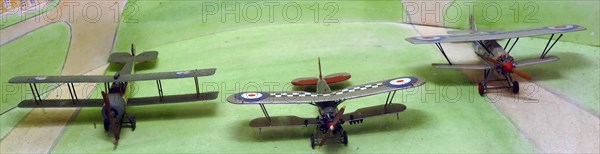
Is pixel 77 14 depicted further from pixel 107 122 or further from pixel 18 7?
pixel 107 122

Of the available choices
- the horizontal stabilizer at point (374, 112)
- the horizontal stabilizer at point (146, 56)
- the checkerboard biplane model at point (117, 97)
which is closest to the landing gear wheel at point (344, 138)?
the horizontal stabilizer at point (374, 112)

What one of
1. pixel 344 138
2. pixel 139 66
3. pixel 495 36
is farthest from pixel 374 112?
pixel 139 66

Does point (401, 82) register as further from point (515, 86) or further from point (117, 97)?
point (117, 97)

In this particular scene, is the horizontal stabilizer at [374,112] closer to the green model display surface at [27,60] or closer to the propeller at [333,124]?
the propeller at [333,124]

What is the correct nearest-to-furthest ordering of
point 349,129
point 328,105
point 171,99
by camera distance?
point 328,105 < point 349,129 < point 171,99

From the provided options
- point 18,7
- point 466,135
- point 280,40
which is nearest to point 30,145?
point 18,7

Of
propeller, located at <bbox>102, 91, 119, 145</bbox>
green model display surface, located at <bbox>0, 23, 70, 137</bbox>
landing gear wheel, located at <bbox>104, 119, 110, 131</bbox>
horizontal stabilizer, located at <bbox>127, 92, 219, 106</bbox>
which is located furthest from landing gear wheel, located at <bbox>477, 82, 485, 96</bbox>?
green model display surface, located at <bbox>0, 23, 70, 137</bbox>
